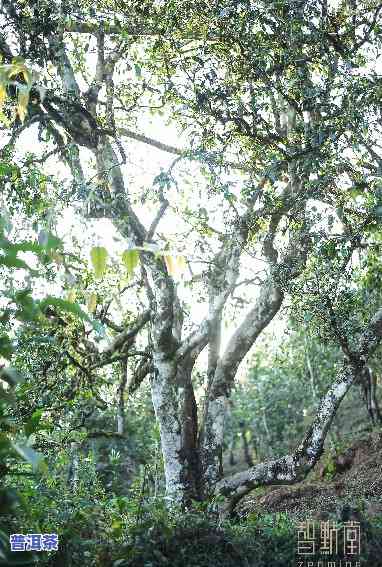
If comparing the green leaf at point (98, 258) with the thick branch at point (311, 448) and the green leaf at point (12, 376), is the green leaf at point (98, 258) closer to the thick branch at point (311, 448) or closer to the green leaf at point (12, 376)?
the green leaf at point (12, 376)

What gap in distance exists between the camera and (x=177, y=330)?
10656mm

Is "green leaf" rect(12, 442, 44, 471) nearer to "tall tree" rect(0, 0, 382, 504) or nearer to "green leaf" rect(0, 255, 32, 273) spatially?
"green leaf" rect(0, 255, 32, 273)

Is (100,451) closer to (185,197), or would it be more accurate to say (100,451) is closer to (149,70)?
(185,197)

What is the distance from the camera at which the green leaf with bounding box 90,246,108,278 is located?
5.54 feet

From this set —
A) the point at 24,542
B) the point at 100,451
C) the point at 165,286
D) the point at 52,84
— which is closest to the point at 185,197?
the point at 165,286

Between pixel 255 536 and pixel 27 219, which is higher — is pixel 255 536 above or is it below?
below

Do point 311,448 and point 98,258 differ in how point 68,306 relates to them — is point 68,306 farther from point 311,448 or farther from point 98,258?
point 311,448

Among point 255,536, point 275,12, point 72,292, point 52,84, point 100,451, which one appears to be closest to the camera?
point 72,292

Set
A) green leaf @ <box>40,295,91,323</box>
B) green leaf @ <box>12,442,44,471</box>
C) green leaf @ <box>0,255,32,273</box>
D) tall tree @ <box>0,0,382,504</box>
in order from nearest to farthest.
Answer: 1. green leaf @ <box>12,442,44,471</box>
2. green leaf @ <box>40,295,91,323</box>
3. green leaf @ <box>0,255,32,273</box>
4. tall tree @ <box>0,0,382,504</box>

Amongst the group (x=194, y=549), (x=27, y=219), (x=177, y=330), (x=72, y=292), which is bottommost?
(x=194, y=549)

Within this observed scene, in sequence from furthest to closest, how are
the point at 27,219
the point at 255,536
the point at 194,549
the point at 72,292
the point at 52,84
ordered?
the point at 27,219, the point at 52,84, the point at 255,536, the point at 194,549, the point at 72,292

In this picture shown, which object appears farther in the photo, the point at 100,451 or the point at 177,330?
the point at 100,451

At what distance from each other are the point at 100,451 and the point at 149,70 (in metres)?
17.0

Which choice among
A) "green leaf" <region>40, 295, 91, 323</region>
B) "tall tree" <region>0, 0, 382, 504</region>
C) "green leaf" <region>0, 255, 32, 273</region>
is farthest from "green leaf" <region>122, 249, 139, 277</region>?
"tall tree" <region>0, 0, 382, 504</region>
